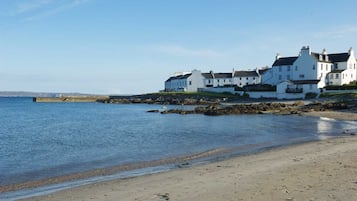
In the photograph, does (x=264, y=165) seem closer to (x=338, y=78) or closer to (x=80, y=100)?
(x=338, y=78)

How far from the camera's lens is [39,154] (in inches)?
858

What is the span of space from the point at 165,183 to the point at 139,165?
17.3 feet

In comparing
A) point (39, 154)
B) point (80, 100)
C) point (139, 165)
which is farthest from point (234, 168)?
point (80, 100)

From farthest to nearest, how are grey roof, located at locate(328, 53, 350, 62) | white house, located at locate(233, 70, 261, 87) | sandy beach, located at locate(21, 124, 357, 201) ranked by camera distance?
1. white house, located at locate(233, 70, 261, 87)
2. grey roof, located at locate(328, 53, 350, 62)
3. sandy beach, located at locate(21, 124, 357, 201)

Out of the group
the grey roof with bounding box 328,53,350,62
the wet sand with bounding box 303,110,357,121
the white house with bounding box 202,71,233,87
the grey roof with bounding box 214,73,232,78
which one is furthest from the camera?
the grey roof with bounding box 214,73,232,78

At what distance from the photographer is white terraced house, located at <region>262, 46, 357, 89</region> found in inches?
3132

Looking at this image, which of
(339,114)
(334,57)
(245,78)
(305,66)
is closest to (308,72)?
(305,66)

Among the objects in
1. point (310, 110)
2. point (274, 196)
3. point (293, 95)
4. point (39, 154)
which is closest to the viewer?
point (274, 196)

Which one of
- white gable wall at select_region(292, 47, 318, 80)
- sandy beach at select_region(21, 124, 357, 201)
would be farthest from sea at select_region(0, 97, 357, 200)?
white gable wall at select_region(292, 47, 318, 80)

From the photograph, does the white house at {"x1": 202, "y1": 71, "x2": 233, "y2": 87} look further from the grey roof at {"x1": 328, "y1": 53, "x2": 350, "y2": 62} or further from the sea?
the sea

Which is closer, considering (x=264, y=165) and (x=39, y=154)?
(x=264, y=165)

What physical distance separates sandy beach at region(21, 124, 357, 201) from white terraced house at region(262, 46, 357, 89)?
64.9 meters

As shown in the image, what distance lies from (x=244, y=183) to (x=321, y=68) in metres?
73.7

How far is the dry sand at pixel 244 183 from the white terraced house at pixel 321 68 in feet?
213
